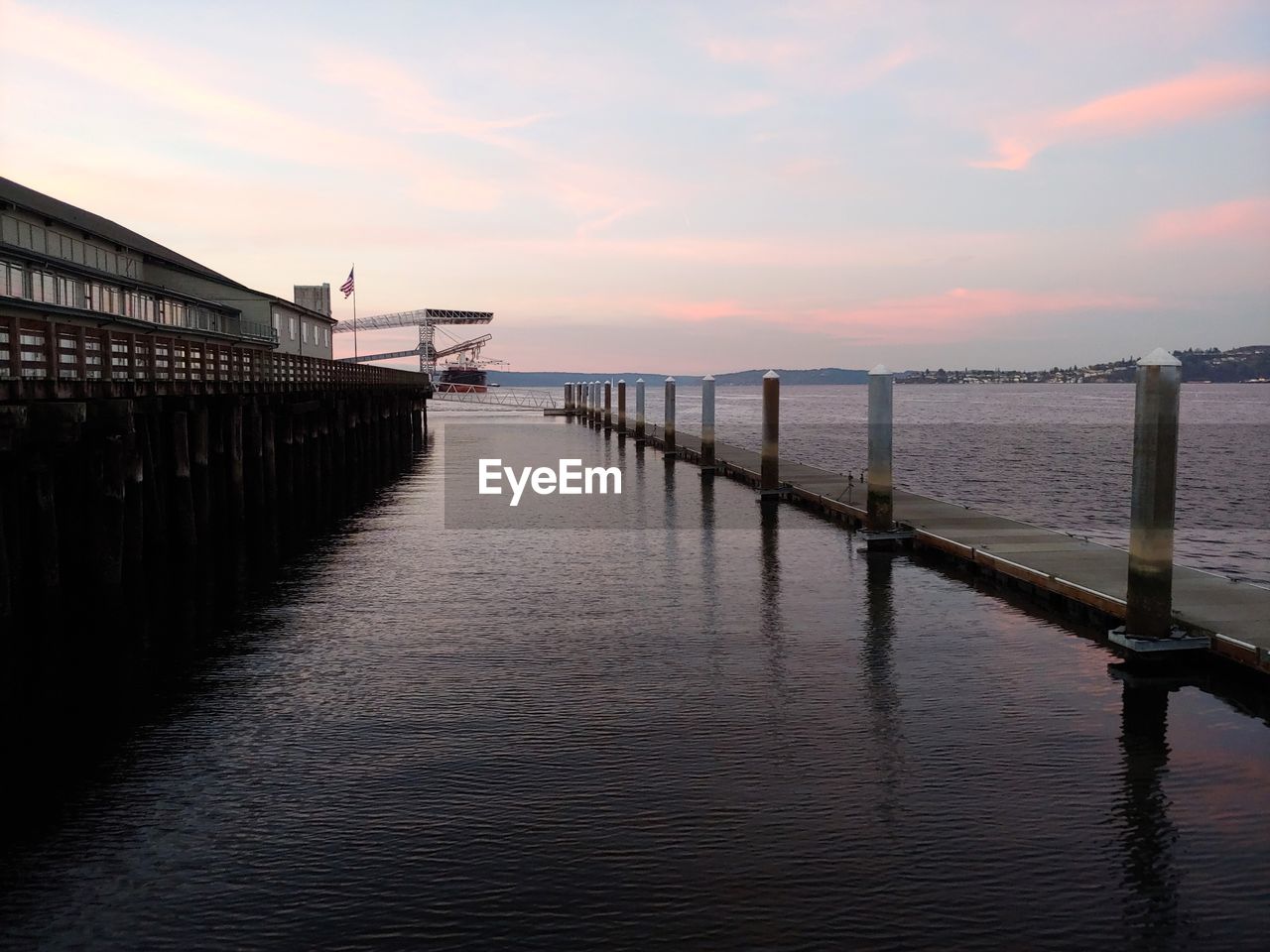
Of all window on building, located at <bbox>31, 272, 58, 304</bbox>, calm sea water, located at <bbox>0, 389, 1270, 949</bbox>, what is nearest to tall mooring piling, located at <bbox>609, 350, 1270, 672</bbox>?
calm sea water, located at <bbox>0, 389, 1270, 949</bbox>

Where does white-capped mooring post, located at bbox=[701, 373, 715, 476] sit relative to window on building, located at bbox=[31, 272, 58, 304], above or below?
below

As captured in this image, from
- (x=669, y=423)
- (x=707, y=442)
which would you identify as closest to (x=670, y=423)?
(x=669, y=423)

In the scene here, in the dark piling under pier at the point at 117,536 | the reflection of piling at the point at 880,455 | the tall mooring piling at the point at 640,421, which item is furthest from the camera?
the tall mooring piling at the point at 640,421

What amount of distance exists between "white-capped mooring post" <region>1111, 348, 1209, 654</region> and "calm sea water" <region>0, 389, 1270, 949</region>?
69 cm

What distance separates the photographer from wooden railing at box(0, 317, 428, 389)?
59.2 feet

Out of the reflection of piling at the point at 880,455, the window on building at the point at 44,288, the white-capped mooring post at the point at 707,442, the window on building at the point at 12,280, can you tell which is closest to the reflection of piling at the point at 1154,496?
the reflection of piling at the point at 880,455

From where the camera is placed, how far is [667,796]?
1002cm

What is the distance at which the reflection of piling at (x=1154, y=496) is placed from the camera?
13570mm

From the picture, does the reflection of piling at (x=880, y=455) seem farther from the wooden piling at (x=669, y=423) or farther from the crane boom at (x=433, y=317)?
the crane boom at (x=433, y=317)

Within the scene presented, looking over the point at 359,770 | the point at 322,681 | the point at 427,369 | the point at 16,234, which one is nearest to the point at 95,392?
the point at 322,681

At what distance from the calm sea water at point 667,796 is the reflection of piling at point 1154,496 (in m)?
0.89

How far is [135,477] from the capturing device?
21.2 metres

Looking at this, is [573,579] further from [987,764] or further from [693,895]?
[693,895]

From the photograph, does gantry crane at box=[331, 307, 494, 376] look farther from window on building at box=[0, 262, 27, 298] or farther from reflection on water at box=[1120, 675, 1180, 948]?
reflection on water at box=[1120, 675, 1180, 948]
